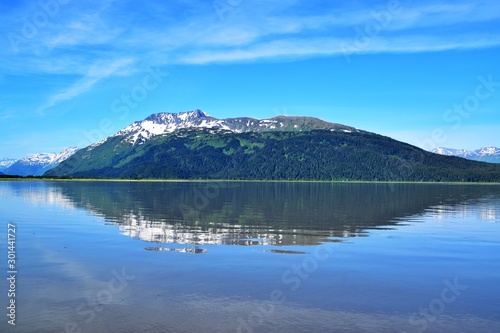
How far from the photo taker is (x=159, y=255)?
104 ft

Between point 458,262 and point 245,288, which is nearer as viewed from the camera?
point 245,288

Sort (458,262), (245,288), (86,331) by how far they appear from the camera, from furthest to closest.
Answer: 1. (458,262)
2. (245,288)
3. (86,331)

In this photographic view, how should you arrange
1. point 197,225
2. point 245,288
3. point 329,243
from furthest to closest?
point 197,225 → point 329,243 → point 245,288

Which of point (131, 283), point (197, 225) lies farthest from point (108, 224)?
point (131, 283)

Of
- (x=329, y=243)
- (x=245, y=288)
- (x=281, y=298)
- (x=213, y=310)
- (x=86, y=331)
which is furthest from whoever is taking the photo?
(x=329, y=243)

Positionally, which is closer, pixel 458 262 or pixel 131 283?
pixel 131 283

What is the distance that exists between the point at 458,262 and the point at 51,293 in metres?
25.6

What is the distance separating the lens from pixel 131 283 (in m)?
23.9

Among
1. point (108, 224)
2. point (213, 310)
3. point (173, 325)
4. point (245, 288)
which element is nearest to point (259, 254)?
point (245, 288)

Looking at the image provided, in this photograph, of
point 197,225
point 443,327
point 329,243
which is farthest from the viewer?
point 197,225

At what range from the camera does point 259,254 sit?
3269 centimetres

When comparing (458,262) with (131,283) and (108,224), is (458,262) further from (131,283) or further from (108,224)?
(108,224)

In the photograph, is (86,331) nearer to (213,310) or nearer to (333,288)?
(213,310)

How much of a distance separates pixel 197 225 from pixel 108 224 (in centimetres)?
998
